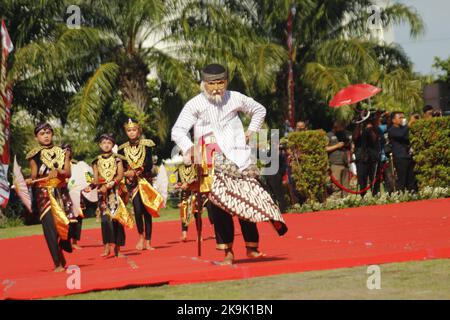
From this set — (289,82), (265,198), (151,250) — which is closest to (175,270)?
(265,198)

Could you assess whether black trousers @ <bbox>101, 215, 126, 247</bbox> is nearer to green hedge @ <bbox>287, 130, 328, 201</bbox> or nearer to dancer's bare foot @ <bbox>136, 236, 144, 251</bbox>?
dancer's bare foot @ <bbox>136, 236, 144, 251</bbox>

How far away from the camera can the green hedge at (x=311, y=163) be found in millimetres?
20359

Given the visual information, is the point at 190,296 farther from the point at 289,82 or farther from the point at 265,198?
the point at 289,82

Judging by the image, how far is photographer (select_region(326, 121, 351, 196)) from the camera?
2119 cm

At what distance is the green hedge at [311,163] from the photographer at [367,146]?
2.36 ft

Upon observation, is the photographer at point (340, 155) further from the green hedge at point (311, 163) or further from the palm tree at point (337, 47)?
the palm tree at point (337, 47)

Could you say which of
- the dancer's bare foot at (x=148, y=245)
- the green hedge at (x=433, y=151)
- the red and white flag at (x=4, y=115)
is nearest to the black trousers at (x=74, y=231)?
Answer: the dancer's bare foot at (x=148, y=245)

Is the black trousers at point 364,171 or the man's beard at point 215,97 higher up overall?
the man's beard at point 215,97

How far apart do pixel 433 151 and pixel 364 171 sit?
1395 mm

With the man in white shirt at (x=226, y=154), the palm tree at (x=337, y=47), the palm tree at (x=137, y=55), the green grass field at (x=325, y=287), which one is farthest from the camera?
the palm tree at (x=337, y=47)

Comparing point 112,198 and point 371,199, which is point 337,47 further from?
point 112,198

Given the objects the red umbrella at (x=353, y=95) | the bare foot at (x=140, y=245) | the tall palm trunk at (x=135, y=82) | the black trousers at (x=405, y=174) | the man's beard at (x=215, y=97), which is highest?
the tall palm trunk at (x=135, y=82)

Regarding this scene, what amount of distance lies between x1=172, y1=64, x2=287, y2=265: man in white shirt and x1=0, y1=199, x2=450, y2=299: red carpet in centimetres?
45

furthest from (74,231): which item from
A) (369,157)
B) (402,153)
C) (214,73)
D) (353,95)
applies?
(353,95)
